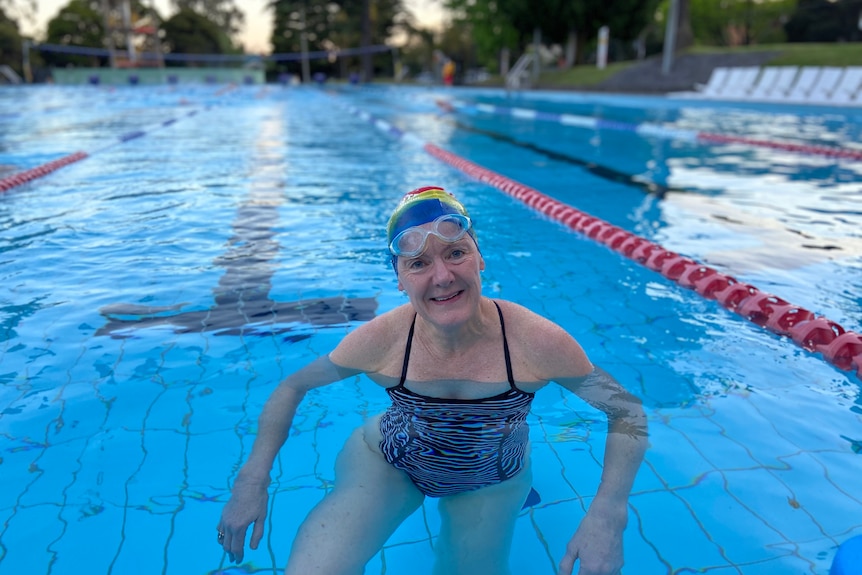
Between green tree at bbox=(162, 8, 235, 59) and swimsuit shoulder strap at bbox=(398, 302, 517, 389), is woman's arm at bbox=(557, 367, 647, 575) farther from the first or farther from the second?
green tree at bbox=(162, 8, 235, 59)

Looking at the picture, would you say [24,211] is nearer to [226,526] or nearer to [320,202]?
[320,202]

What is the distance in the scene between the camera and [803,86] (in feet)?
58.1

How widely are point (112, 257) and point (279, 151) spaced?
21.0ft

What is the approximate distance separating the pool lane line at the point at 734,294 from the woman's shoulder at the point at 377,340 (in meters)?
2.44

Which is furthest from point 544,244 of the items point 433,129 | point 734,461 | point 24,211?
point 433,129

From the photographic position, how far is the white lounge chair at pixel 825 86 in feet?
55.4

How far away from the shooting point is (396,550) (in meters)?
2.19

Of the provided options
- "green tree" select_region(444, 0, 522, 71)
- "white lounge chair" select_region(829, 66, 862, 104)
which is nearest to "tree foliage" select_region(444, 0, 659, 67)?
"green tree" select_region(444, 0, 522, 71)

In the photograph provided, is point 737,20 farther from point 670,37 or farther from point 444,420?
point 444,420

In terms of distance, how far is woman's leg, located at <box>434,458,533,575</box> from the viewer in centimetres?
191

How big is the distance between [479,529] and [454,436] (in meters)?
0.28

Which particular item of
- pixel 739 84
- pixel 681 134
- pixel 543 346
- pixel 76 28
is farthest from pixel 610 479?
pixel 76 28

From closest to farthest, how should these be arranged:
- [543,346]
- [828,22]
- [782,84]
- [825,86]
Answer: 1. [543,346]
2. [825,86]
3. [782,84]
4. [828,22]

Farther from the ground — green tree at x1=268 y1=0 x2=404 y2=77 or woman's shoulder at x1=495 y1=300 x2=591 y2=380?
green tree at x1=268 y1=0 x2=404 y2=77
